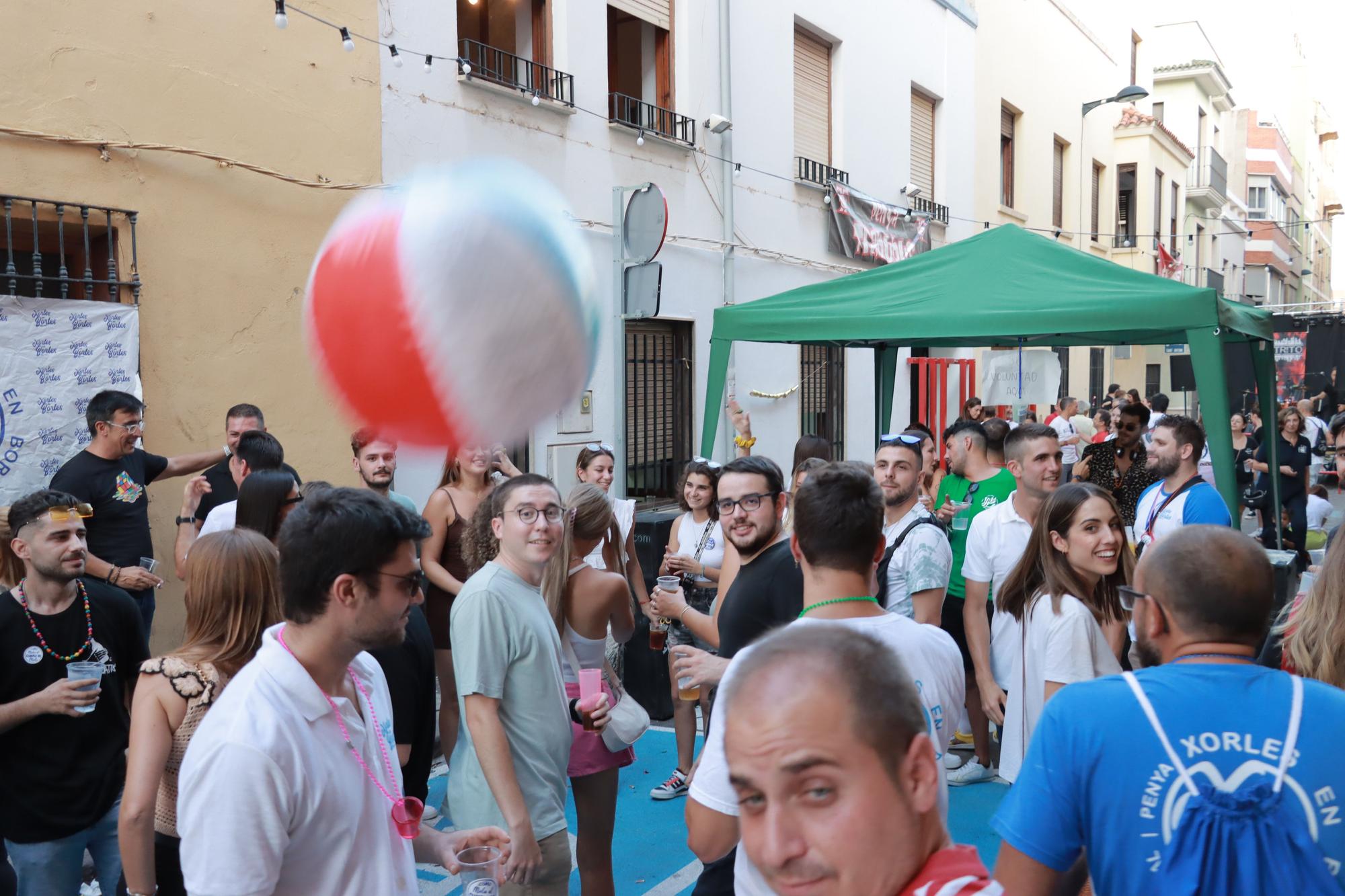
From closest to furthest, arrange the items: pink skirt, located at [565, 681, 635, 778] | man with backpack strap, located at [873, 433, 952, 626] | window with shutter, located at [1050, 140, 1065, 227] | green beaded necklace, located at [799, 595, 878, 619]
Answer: green beaded necklace, located at [799, 595, 878, 619], pink skirt, located at [565, 681, 635, 778], man with backpack strap, located at [873, 433, 952, 626], window with shutter, located at [1050, 140, 1065, 227]

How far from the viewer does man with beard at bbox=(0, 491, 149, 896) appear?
2.86 m

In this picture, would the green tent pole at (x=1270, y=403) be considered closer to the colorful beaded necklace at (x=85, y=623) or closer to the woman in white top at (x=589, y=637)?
the woman in white top at (x=589, y=637)

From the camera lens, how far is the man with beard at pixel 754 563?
297cm

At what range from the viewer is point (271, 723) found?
1.71 m

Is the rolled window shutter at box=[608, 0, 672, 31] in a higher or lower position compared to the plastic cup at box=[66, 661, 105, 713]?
higher

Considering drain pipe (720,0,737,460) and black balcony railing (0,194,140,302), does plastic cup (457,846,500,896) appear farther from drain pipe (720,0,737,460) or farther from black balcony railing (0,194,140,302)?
drain pipe (720,0,737,460)

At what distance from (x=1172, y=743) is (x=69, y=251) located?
20.3 ft

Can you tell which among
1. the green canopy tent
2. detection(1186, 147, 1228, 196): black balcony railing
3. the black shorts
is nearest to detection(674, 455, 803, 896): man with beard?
the black shorts

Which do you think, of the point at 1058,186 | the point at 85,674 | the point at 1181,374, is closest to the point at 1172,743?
the point at 85,674

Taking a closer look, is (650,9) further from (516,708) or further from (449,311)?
(449,311)

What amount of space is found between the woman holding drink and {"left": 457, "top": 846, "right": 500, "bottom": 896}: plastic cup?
74.9 inches

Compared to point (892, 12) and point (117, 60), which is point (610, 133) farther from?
point (892, 12)

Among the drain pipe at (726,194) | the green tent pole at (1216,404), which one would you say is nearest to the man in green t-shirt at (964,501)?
the green tent pole at (1216,404)

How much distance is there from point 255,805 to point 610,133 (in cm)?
813
